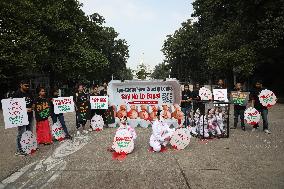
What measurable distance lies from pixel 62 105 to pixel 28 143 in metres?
2.94

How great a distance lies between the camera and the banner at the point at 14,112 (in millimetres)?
10375

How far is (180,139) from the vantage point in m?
10.9

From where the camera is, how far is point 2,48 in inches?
1209

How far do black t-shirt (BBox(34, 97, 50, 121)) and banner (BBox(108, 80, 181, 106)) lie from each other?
450 cm

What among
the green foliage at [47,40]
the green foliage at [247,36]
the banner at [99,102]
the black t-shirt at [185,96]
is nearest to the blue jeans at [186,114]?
Answer: the black t-shirt at [185,96]

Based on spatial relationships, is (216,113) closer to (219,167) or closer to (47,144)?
(219,167)

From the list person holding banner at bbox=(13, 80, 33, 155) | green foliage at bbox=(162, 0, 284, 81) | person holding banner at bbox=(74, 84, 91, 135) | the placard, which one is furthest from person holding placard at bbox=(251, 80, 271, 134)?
green foliage at bbox=(162, 0, 284, 81)

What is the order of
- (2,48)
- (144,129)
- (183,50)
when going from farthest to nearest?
(183,50), (2,48), (144,129)

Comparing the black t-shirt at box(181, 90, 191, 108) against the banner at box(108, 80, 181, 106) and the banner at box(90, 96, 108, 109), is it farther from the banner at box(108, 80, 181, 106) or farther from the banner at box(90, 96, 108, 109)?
the banner at box(90, 96, 108, 109)

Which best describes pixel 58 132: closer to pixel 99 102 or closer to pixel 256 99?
pixel 99 102

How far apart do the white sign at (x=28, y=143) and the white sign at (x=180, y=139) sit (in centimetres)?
419

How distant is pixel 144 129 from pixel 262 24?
687 inches

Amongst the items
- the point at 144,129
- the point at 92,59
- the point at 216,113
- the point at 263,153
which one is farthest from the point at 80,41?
the point at 263,153

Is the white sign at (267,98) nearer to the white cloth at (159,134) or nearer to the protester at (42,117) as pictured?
the white cloth at (159,134)
